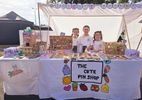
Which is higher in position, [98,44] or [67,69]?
[98,44]

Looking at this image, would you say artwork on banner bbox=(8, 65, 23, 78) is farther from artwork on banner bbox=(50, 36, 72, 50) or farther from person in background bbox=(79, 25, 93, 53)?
person in background bbox=(79, 25, 93, 53)

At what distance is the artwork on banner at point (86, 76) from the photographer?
18.1 feet

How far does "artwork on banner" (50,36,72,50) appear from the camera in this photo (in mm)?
6531

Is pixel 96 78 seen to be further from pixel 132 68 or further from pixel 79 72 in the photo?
pixel 132 68

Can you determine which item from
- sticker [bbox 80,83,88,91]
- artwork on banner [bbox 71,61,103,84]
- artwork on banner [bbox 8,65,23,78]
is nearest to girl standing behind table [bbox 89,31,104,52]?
artwork on banner [bbox 71,61,103,84]

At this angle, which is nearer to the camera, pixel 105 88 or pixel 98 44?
pixel 105 88

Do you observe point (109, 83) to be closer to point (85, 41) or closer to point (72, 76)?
point (72, 76)

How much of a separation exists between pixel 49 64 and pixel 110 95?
4.17 feet

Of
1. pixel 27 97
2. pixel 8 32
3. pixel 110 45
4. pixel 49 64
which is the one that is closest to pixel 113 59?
pixel 110 45

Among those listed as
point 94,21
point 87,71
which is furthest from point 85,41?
point 94,21

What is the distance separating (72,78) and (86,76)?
10.3 inches

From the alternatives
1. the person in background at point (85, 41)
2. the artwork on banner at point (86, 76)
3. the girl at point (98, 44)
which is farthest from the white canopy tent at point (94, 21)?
the artwork on banner at point (86, 76)

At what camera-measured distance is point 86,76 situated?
5574mm

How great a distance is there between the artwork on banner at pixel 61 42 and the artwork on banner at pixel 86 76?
1076 mm
